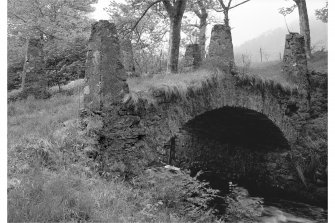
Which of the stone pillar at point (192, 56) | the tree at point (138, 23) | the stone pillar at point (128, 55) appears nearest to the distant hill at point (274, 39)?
the tree at point (138, 23)

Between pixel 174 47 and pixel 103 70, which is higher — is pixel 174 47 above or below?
above

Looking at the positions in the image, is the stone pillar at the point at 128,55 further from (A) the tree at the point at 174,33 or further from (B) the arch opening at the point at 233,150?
(B) the arch opening at the point at 233,150

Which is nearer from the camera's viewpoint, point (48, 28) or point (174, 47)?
point (174, 47)

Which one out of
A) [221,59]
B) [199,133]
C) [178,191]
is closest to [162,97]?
[178,191]

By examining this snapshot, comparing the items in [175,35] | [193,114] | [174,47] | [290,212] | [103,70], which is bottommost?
[290,212]

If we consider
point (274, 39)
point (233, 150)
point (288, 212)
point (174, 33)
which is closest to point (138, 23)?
point (174, 33)

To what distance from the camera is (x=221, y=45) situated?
11.6 meters

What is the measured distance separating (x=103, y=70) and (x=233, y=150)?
33.3ft

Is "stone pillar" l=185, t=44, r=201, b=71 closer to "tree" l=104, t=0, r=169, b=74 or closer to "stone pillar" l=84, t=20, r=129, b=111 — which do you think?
"tree" l=104, t=0, r=169, b=74

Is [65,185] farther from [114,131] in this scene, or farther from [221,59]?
[221,59]

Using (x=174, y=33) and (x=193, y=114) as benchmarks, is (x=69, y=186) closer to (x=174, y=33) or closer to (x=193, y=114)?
(x=193, y=114)

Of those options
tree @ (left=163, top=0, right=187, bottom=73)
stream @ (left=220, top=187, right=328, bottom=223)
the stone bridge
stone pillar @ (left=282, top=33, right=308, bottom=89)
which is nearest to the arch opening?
the stone bridge

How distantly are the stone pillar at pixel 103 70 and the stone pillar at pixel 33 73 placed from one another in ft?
14.9

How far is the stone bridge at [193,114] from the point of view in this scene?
305 inches
